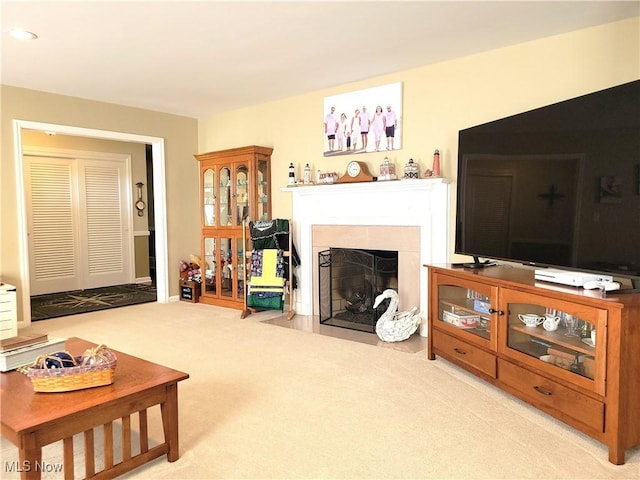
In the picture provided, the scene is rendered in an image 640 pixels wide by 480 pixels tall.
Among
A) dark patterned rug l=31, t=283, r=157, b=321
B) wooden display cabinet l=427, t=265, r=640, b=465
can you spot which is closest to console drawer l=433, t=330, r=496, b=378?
wooden display cabinet l=427, t=265, r=640, b=465

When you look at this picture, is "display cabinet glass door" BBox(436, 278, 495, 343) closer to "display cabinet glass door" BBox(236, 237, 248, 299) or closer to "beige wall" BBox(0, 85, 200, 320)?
"display cabinet glass door" BBox(236, 237, 248, 299)

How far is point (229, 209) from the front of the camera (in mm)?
5488

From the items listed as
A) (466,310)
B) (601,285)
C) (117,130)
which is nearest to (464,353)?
(466,310)

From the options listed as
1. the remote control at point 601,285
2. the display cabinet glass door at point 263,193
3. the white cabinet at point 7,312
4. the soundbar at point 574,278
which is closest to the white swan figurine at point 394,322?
the soundbar at point 574,278

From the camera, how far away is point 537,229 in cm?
274

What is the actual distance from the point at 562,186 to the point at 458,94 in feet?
5.17

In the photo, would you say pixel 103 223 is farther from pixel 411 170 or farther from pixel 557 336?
pixel 557 336

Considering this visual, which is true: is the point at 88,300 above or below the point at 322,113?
below

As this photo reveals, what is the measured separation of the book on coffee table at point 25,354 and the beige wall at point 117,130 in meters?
2.75

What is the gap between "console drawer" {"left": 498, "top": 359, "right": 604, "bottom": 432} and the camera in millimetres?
2160

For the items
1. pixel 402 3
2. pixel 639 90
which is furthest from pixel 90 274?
pixel 639 90

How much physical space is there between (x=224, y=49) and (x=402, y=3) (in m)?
1.42

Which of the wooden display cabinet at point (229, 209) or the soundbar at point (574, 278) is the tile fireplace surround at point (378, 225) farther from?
the soundbar at point (574, 278)

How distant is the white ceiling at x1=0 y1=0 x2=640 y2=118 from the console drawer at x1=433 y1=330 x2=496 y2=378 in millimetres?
2119
